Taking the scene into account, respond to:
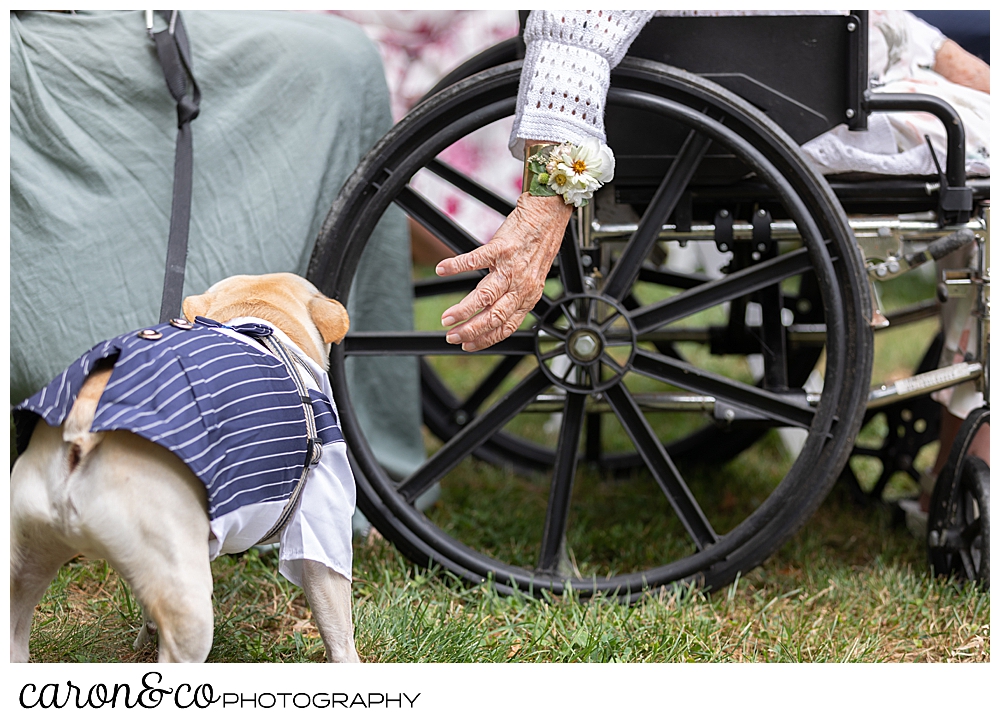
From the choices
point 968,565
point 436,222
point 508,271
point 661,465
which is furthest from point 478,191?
point 968,565

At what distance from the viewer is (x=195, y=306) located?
1.28 m

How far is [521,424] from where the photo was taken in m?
2.89

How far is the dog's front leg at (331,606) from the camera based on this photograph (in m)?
1.21

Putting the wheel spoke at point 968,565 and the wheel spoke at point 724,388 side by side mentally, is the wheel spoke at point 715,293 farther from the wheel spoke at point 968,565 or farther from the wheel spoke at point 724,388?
the wheel spoke at point 968,565

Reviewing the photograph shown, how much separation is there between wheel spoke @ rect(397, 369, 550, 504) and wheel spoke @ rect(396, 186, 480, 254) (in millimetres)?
278

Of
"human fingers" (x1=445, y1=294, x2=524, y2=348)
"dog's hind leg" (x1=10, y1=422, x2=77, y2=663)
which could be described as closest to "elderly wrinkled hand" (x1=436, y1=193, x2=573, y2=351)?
"human fingers" (x1=445, y1=294, x2=524, y2=348)

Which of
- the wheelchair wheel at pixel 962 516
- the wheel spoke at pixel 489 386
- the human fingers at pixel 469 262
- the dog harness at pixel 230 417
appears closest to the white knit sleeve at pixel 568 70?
the human fingers at pixel 469 262

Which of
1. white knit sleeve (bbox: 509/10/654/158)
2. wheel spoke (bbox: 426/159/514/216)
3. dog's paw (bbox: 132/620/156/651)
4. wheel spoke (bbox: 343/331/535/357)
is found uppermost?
white knit sleeve (bbox: 509/10/654/158)

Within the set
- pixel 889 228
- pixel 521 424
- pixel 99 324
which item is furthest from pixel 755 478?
pixel 99 324

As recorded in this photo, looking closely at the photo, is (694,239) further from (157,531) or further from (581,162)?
(157,531)

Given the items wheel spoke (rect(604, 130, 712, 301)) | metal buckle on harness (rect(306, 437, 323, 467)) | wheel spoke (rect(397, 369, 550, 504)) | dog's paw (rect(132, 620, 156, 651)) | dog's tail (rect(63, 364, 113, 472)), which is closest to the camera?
dog's tail (rect(63, 364, 113, 472))

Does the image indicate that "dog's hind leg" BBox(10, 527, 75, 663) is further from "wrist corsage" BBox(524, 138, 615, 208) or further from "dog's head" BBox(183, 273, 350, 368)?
"wrist corsage" BBox(524, 138, 615, 208)

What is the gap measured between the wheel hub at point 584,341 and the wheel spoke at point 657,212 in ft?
0.16

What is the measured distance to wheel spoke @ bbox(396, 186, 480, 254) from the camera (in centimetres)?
164
